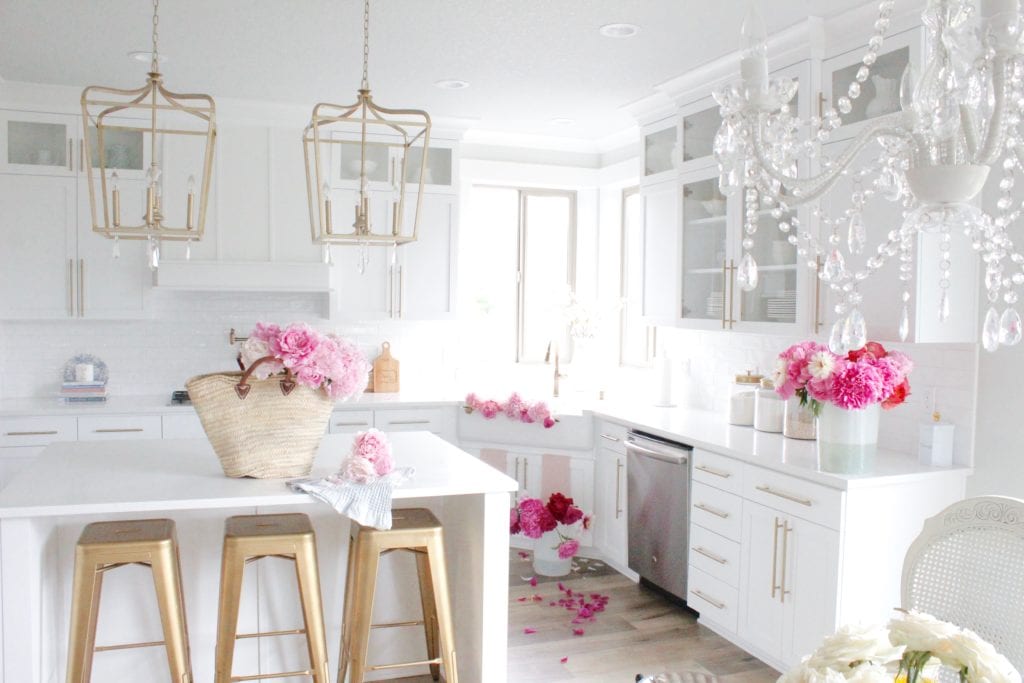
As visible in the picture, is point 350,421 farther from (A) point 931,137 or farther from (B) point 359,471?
(A) point 931,137

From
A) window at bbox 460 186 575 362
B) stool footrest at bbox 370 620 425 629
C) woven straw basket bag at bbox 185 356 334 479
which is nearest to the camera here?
woven straw basket bag at bbox 185 356 334 479

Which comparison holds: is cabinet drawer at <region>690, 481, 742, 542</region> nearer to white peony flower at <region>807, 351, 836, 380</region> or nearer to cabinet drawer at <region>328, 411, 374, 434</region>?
white peony flower at <region>807, 351, 836, 380</region>

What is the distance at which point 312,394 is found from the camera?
2.65m

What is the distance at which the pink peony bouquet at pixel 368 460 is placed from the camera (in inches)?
104

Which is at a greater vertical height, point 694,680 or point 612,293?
point 612,293

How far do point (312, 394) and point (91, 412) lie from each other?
2.58 metres

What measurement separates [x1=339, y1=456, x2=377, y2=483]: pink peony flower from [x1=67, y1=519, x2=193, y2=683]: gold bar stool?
0.56 m

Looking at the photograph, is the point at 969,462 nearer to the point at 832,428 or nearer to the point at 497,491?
the point at 832,428

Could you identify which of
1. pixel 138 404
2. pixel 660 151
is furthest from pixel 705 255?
pixel 138 404

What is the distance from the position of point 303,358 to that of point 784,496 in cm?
193

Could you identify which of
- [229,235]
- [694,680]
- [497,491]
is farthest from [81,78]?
[694,680]

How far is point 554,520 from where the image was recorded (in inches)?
183

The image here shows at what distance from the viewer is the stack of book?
15.8 ft

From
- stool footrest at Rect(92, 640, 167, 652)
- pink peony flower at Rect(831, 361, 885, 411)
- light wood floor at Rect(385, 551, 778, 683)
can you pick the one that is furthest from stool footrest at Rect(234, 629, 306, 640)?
pink peony flower at Rect(831, 361, 885, 411)
